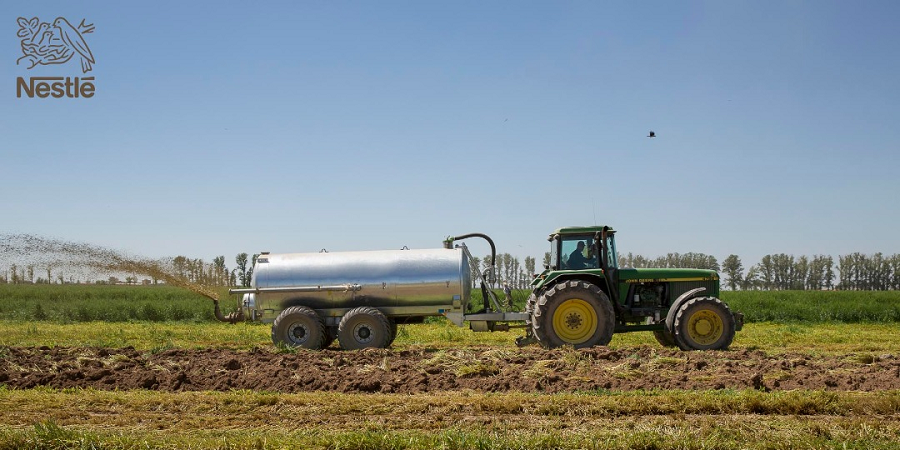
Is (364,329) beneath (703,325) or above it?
beneath

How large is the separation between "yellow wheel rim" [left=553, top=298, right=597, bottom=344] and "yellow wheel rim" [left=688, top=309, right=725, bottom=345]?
1977 millimetres

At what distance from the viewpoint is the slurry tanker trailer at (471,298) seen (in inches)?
547

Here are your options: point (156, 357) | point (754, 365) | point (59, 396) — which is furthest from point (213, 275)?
point (754, 365)

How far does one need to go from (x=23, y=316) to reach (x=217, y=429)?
25.6 m

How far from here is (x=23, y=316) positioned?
2853 centimetres

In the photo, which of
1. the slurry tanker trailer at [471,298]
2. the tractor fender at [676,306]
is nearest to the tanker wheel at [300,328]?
the slurry tanker trailer at [471,298]

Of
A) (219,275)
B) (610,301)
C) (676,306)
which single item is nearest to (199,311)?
(219,275)

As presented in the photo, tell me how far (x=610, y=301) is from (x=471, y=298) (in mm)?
3211

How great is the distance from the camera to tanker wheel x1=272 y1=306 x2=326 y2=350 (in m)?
15.5

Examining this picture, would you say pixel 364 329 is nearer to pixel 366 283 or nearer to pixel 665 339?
pixel 366 283

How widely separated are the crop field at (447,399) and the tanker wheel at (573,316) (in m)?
0.92

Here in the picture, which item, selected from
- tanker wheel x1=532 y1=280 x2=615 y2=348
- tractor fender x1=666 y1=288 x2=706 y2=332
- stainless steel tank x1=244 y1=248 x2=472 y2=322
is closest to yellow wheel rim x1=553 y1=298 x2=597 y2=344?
tanker wheel x1=532 y1=280 x2=615 y2=348

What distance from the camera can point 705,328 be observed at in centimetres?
1398

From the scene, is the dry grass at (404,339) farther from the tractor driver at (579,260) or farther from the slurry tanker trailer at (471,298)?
the tractor driver at (579,260)
